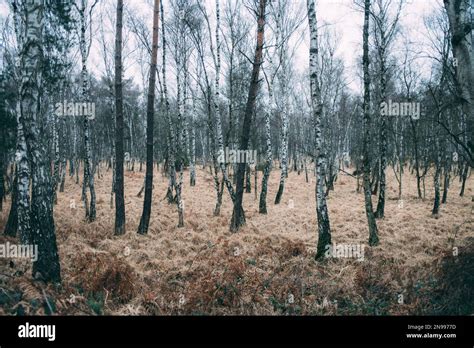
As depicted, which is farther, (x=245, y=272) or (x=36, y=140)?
(x=245, y=272)

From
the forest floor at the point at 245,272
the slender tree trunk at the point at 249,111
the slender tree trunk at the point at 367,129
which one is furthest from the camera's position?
the slender tree trunk at the point at 249,111

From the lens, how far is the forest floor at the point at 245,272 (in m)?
4.95

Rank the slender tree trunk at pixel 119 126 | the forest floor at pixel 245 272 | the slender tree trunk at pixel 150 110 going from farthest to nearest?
the slender tree trunk at pixel 150 110
the slender tree trunk at pixel 119 126
the forest floor at pixel 245 272

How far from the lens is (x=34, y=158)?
5137 mm

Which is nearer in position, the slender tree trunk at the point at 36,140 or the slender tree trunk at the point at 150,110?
the slender tree trunk at the point at 36,140

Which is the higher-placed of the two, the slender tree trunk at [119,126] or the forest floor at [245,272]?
the slender tree trunk at [119,126]

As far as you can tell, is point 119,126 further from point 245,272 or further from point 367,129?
point 367,129

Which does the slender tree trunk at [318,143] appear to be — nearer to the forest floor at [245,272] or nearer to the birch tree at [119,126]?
the forest floor at [245,272]

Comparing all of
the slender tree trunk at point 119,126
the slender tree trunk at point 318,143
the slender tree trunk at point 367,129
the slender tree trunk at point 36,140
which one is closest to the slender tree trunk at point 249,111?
the slender tree trunk at point 318,143

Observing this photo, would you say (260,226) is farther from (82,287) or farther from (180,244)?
(82,287)

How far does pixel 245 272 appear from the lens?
6.33m

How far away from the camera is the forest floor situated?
4949mm

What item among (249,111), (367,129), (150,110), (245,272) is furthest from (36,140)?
(367,129)
